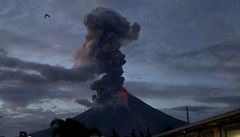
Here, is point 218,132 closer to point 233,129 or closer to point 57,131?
point 233,129

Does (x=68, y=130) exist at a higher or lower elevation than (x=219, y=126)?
higher

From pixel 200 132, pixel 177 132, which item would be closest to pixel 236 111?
pixel 200 132

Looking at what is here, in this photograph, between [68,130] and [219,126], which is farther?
[68,130]

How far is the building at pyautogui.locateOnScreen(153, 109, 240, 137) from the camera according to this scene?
3244cm

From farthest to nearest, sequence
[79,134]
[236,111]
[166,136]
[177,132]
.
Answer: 1. [79,134]
2. [166,136]
3. [177,132]
4. [236,111]

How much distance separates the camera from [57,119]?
80.6 meters

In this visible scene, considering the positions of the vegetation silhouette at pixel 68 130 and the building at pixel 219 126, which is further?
the vegetation silhouette at pixel 68 130

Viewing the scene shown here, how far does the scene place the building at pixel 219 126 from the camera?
32438 mm

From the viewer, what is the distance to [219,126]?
36781 millimetres

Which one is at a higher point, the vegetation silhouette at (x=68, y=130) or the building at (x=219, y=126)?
the vegetation silhouette at (x=68, y=130)

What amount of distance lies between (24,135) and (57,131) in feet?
20.2

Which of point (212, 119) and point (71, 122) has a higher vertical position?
point (71, 122)

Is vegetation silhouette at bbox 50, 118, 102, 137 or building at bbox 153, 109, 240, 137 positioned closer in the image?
building at bbox 153, 109, 240, 137

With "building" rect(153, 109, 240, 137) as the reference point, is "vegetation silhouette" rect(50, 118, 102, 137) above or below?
above
